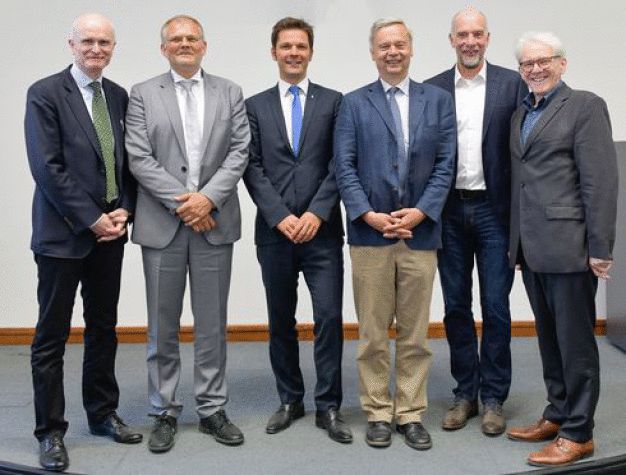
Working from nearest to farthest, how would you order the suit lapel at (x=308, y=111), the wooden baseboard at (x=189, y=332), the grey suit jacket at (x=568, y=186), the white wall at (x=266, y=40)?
the grey suit jacket at (x=568, y=186)
the suit lapel at (x=308, y=111)
the white wall at (x=266, y=40)
the wooden baseboard at (x=189, y=332)

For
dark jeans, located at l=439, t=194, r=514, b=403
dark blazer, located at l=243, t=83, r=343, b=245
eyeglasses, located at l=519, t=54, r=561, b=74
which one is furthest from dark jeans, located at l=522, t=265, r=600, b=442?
dark blazer, located at l=243, t=83, r=343, b=245

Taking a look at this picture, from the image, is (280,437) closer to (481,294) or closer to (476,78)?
(481,294)

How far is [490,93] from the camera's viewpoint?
317cm

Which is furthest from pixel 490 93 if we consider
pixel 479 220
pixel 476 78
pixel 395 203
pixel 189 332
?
pixel 189 332

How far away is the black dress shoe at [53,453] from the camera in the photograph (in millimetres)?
2871

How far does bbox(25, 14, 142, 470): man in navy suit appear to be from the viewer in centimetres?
287

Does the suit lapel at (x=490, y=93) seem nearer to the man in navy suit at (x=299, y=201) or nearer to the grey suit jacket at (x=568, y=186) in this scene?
the grey suit jacket at (x=568, y=186)

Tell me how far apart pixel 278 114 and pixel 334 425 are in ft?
3.98

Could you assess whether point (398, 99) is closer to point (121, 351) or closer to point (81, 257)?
point (81, 257)

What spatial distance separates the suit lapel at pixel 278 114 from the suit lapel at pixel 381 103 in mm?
348

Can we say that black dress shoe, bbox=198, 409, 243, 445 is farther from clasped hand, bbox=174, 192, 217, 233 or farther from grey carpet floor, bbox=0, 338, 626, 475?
clasped hand, bbox=174, 192, 217, 233

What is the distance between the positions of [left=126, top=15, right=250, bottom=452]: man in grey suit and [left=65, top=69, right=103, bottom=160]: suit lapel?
14 cm

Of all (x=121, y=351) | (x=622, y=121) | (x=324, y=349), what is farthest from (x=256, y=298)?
(x=622, y=121)

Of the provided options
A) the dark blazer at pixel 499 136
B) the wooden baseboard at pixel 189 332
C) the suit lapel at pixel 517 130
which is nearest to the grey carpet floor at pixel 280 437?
the wooden baseboard at pixel 189 332
